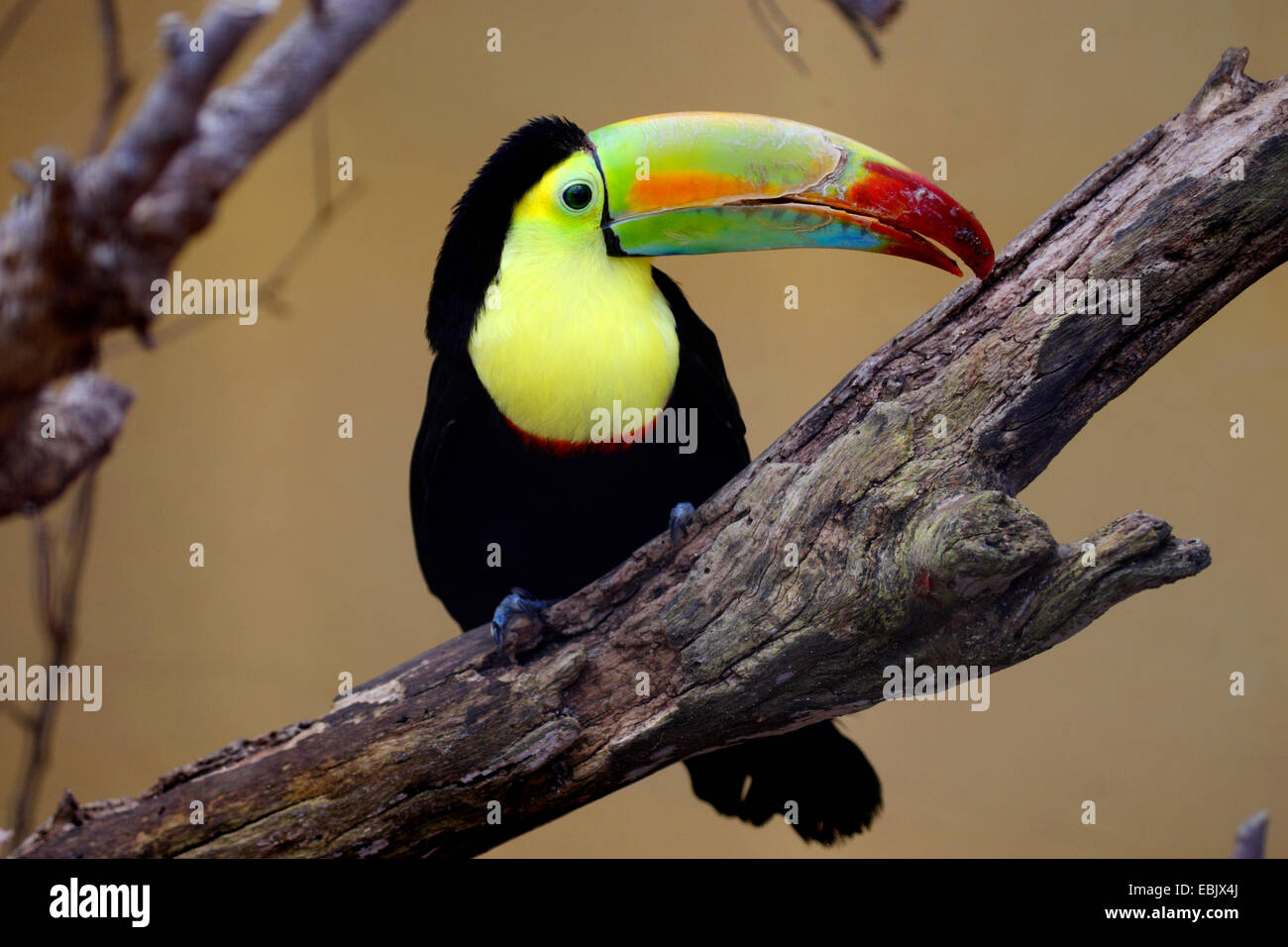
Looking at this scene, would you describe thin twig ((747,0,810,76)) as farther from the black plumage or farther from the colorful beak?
the black plumage

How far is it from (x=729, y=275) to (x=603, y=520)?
150 centimetres

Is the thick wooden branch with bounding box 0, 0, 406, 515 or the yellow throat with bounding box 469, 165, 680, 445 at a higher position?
the yellow throat with bounding box 469, 165, 680, 445

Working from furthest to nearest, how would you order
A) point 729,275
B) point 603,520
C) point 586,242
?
point 729,275 → point 603,520 → point 586,242

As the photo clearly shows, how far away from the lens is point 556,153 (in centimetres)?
225

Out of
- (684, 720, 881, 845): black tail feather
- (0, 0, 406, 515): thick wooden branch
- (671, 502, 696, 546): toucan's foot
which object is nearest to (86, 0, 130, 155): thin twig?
(0, 0, 406, 515): thick wooden branch

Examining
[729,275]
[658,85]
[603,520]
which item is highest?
[658,85]

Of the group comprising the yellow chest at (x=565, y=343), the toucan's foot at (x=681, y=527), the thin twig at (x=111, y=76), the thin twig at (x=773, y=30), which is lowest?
the toucan's foot at (x=681, y=527)

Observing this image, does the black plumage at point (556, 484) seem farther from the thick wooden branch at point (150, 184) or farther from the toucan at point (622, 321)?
the thick wooden branch at point (150, 184)

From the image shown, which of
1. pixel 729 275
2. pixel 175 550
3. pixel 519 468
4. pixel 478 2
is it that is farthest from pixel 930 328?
pixel 175 550

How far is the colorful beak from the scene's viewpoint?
2141 mm

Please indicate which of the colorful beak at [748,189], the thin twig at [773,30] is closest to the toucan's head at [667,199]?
the colorful beak at [748,189]

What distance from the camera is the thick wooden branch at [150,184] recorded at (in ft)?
2.89

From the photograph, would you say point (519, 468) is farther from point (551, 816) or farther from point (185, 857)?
point (185, 857)

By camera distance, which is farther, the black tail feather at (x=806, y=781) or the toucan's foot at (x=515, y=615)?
the black tail feather at (x=806, y=781)
